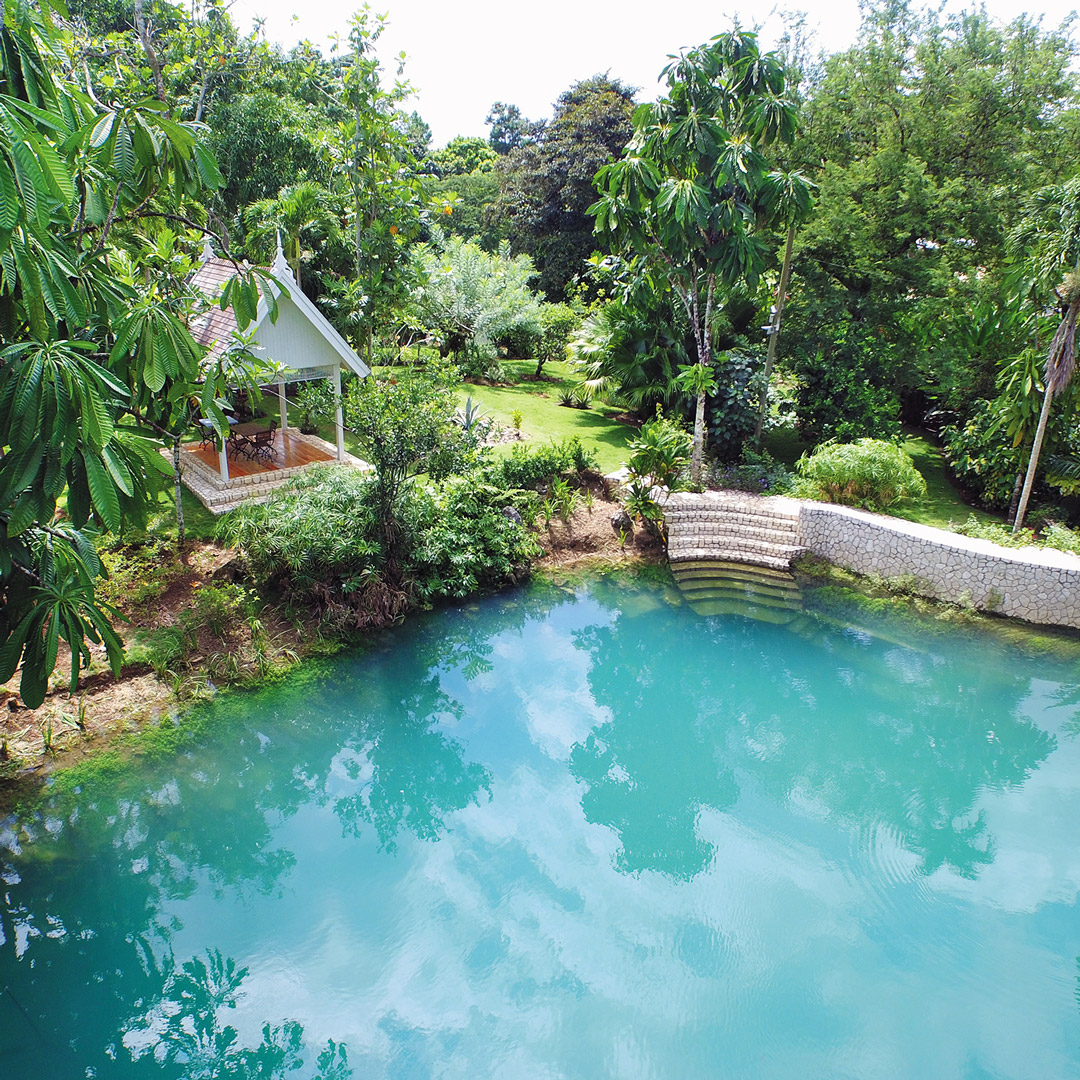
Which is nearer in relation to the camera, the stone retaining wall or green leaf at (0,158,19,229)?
green leaf at (0,158,19,229)

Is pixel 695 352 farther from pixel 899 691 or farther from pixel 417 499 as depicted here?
pixel 899 691

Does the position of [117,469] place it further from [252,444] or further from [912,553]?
[912,553]

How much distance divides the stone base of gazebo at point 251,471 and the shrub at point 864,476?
305 inches

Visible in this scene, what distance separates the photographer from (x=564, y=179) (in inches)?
1030

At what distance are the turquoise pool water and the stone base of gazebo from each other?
3.95 metres

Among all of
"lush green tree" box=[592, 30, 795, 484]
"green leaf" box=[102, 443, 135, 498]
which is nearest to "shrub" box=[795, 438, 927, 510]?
"lush green tree" box=[592, 30, 795, 484]

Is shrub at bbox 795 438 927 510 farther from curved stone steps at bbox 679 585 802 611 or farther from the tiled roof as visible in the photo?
the tiled roof

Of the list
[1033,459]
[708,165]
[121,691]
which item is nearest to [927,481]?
[1033,459]

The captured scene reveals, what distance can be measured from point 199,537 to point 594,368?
9738mm

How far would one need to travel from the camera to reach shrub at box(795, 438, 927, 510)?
1313 cm

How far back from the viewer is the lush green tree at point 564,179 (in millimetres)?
25609

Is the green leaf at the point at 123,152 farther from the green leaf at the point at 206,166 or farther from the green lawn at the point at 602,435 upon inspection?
the green lawn at the point at 602,435

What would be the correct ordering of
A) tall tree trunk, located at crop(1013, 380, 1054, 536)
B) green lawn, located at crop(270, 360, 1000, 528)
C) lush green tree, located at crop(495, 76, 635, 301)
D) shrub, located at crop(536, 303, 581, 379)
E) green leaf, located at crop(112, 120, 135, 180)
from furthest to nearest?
lush green tree, located at crop(495, 76, 635, 301) < shrub, located at crop(536, 303, 581, 379) < green lawn, located at crop(270, 360, 1000, 528) < tall tree trunk, located at crop(1013, 380, 1054, 536) < green leaf, located at crop(112, 120, 135, 180)

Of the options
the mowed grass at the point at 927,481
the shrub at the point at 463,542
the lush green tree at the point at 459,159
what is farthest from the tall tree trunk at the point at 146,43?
the lush green tree at the point at 459,159
